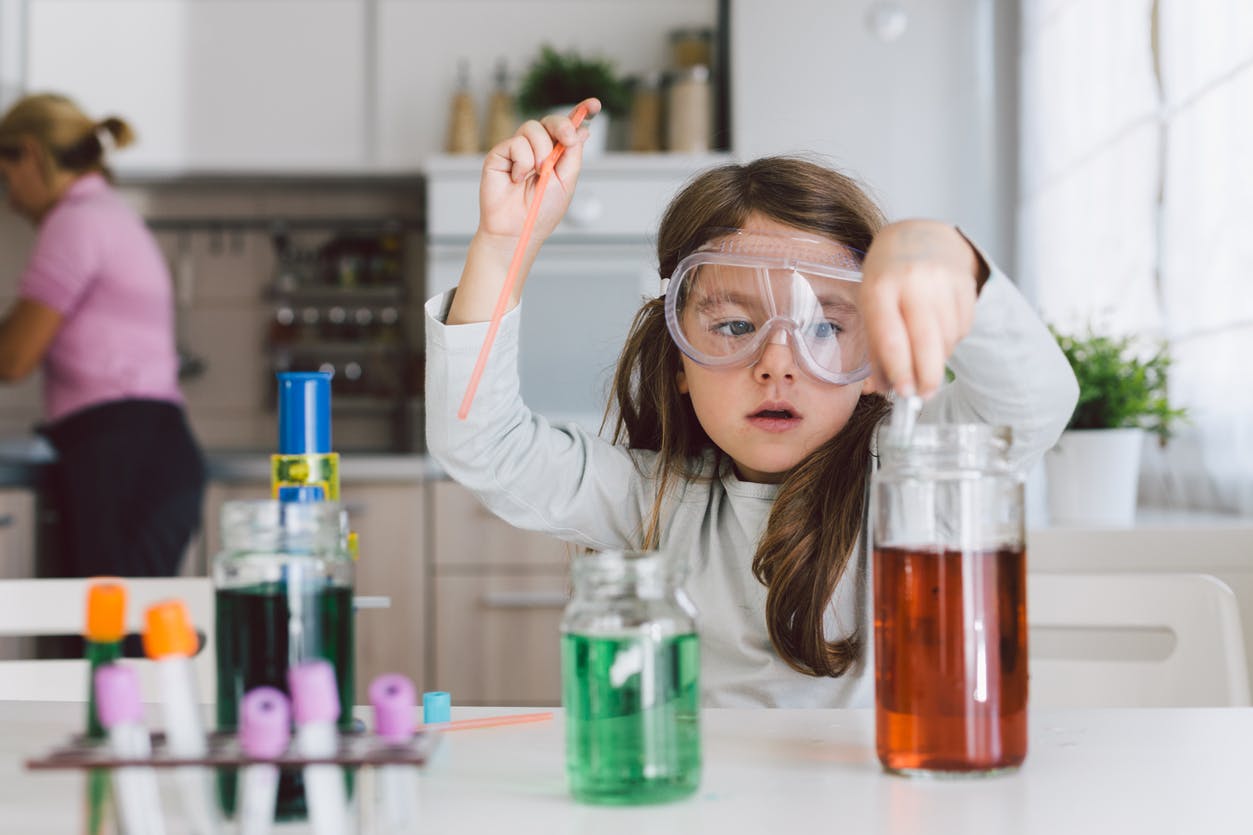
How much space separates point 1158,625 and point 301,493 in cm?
81

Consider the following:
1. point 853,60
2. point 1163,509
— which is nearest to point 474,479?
point 1163,509

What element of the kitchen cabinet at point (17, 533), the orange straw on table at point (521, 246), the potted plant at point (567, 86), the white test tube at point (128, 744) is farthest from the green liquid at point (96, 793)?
the potted plant at point (567, 86)

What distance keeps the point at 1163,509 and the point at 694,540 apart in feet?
5.02

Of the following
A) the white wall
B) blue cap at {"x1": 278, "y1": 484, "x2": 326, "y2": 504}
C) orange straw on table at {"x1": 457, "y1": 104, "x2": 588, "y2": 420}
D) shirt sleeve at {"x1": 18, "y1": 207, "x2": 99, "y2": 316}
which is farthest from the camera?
the white wall

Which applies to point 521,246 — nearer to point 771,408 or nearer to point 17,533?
point 771,408

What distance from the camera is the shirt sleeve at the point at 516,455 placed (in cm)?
96

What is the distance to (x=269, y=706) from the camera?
18.0 inches

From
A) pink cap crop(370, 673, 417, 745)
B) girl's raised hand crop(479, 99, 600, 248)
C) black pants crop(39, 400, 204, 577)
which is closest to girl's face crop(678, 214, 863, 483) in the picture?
girl's raised hand crop(479, 99, 600, 248)

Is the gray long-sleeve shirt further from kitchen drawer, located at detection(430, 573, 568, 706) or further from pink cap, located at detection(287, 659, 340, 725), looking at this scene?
kitchen drawer, located at detection(430, 573, 568, 706)

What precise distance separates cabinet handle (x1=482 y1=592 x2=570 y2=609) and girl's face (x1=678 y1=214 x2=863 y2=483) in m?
1.90

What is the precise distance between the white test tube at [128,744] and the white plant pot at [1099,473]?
1.70m

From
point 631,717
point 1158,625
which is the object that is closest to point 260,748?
point 631,717

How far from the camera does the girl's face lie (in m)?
1.05

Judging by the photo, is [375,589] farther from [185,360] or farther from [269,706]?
[269,706]
